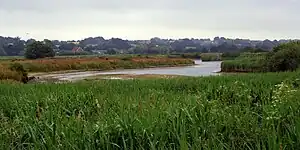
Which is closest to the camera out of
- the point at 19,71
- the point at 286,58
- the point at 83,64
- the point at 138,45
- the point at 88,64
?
the point at 286,58

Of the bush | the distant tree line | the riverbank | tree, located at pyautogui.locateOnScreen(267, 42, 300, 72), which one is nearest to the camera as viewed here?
tree, located at pyautogui.locateOnScreen(267, 42, 300, 72)

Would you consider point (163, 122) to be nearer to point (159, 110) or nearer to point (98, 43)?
point (159, 110)

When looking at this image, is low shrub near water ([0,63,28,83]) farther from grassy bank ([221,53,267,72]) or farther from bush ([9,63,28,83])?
grassy bank ([221,53,267,72])

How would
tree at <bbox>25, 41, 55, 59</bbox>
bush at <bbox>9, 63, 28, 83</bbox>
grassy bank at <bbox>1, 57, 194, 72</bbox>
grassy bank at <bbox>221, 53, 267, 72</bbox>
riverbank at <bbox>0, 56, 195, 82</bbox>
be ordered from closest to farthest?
bush at <bbox>9, 63, 28, 83</bbox>, grassy bank at <bbox>221, 53, 267, 72</bbox>, riverbank at <bbox>0, 56, 195, 82</bbox>, grassy bank at <bbox>1, 57, 194, 72</bbox>, tree at <bbox>25, 41, 55, 59</bbox>

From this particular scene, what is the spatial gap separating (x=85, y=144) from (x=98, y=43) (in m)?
169

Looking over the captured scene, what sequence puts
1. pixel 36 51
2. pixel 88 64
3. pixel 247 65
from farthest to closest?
pixel 36 51
pixel 88 64
pixel 247 65

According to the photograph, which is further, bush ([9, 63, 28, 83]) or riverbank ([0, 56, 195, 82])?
riverbank ([0, 56, 195, 82])

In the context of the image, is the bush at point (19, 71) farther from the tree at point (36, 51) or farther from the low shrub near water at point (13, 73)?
the tree at point (36, 51)

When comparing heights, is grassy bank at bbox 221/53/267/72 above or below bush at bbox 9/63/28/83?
below

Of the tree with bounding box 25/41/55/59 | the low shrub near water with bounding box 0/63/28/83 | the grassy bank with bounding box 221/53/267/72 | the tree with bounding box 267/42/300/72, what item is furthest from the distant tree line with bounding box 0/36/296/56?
the tree with bounding box 267/42/300/72

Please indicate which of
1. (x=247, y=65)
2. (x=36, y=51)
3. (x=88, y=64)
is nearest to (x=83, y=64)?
(x=88, y=64)

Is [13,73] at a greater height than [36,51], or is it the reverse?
[13,73]

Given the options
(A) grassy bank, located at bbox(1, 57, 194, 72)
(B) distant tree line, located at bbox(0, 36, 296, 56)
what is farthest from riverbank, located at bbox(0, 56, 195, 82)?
(B) distant tree line, located at bbox(0, 36, 296, 56)

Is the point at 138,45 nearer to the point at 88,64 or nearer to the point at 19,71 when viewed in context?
the point at 88,64
